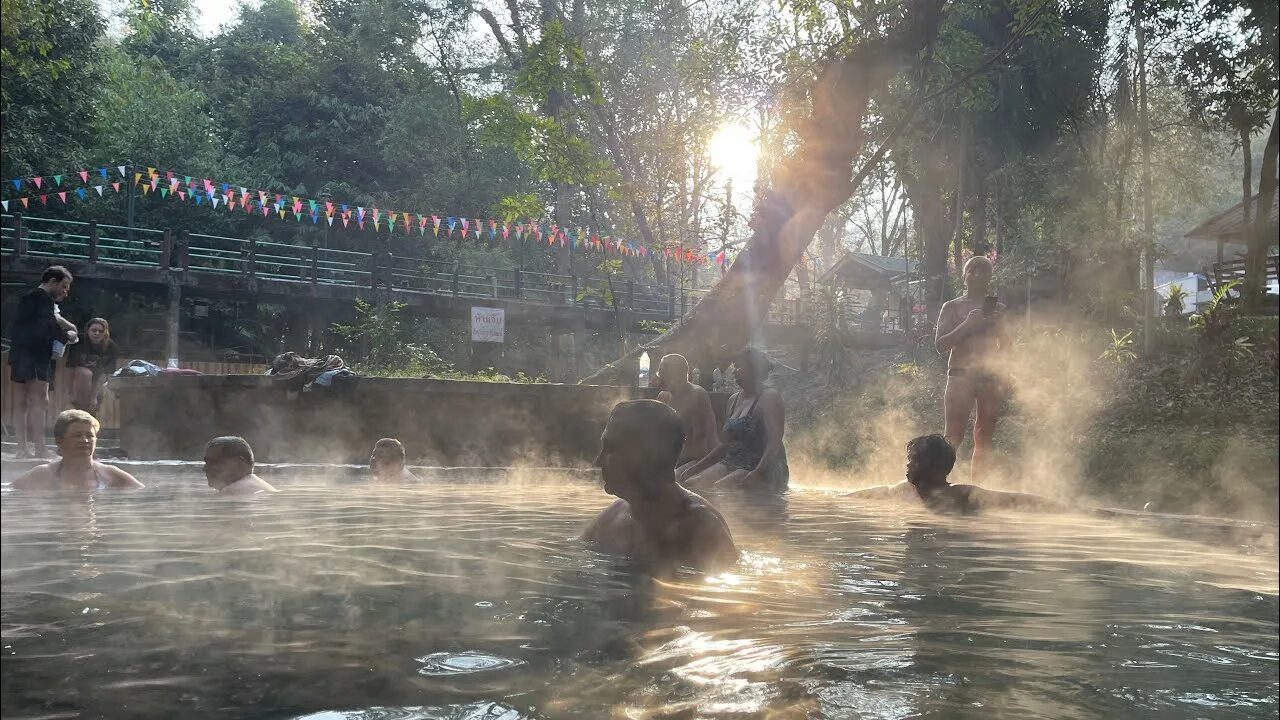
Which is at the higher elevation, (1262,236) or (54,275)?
(54,275)

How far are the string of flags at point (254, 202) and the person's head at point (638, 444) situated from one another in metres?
16.3

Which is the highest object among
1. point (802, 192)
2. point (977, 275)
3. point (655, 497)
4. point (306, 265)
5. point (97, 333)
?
point (306, 265)

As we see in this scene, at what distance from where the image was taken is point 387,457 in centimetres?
816

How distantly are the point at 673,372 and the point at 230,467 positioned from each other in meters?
3.84

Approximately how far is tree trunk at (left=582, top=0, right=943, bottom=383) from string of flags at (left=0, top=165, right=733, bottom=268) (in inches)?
235

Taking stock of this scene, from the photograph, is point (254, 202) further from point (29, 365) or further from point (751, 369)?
point (751, 369)

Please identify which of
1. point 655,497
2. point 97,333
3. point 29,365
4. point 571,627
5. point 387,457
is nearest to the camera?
point 571,627

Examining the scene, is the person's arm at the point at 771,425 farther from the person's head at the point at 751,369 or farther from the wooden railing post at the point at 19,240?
the wooden railing post at the point at 19,240

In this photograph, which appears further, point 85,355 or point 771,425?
point 85,355

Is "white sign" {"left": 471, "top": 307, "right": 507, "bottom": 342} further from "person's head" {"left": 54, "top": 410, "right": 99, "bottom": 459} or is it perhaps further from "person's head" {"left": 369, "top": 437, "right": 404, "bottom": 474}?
"person's head" {"left": 54, "top": 410, "right": 99, "bottom": 459}

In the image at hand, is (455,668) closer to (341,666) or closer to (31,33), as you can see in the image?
(341,666)

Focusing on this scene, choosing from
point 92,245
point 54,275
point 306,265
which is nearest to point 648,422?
point 54,275

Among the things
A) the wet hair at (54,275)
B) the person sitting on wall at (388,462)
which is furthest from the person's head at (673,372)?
the wet hair at (54,275)

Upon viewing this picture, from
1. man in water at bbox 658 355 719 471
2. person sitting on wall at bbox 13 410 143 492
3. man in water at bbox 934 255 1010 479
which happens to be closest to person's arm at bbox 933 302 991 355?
man in water at bbox 934 255 1010 479
